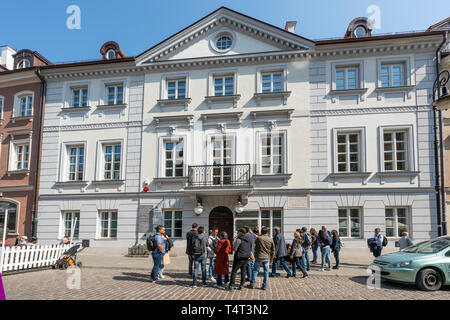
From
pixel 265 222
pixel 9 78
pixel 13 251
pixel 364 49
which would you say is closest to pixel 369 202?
pixel 265 222

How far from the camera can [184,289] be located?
29.1ft

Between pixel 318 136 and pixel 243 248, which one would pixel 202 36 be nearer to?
pixel 318 136

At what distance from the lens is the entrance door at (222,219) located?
53.2 ft

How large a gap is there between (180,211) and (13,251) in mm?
7409

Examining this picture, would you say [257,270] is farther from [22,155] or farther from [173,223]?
[22,155]

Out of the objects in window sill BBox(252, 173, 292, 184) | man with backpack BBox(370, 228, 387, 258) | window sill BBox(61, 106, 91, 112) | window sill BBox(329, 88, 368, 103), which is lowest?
man with backpack BBox(370, 228, 387, 258)

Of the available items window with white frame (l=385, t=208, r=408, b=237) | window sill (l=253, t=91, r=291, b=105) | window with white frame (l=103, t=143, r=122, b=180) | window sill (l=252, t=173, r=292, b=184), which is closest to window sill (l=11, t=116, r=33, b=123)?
window with white frame (l=103, t=143, r=122, b=180)

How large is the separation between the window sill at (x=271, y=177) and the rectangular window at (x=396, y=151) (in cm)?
453

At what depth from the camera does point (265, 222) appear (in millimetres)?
15945

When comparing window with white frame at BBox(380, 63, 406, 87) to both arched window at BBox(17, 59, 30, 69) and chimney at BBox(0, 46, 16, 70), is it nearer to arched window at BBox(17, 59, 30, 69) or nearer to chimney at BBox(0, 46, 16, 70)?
arched window at BBox(17, 59, 30, 69)

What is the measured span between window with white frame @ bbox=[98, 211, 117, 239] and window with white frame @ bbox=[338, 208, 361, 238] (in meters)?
11.3

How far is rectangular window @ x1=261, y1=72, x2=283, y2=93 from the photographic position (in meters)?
16.9

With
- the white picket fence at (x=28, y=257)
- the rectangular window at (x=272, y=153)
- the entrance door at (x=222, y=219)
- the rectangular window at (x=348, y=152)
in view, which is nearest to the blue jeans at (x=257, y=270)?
the entrance door at (x=222, y=219)
